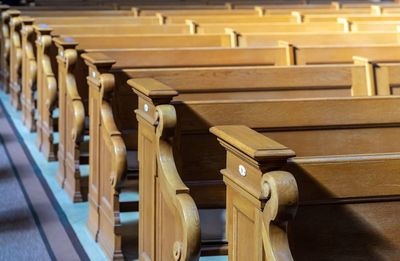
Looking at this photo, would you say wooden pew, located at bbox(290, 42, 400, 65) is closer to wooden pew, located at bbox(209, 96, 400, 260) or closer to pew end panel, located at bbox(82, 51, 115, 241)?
pew end panel, located at bbox(82, 51, 115, 241)

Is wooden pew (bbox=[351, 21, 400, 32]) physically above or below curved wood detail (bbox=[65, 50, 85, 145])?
above

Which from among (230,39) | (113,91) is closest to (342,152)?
(113,91)

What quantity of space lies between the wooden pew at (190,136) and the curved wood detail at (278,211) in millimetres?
625

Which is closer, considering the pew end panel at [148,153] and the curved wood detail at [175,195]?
the curved wood detail at [175,195]

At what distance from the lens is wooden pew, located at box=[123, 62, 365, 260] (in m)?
2.68

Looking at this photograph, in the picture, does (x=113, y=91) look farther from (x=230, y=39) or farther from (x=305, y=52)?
(x=230, y=39)

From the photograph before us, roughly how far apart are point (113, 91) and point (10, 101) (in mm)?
3927

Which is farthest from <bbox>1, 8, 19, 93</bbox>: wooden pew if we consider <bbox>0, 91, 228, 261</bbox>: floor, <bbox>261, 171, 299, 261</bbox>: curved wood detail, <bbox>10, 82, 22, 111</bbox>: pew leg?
<bbox>261, 171, 299, 261</bbox>: curved wood detail

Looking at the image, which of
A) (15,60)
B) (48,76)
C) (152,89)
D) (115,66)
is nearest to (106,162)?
(115,66)

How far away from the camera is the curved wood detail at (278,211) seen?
1.73m

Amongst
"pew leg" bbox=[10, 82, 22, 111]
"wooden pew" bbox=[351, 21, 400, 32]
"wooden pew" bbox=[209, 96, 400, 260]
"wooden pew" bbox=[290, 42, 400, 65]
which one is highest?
"wooden pew" bbox=[351, 21, 400, 32]

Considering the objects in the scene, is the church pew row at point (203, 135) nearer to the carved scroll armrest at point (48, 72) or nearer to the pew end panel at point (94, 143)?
the pew end panel at point (94, 143)

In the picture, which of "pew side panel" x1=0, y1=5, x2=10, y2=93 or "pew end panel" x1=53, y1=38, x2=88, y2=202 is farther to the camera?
"pew side panel" x1=0, y1=5, x2=10, y2=93

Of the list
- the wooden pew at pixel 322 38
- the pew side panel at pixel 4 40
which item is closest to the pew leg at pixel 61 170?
the wooden pew at pixel 322 38
